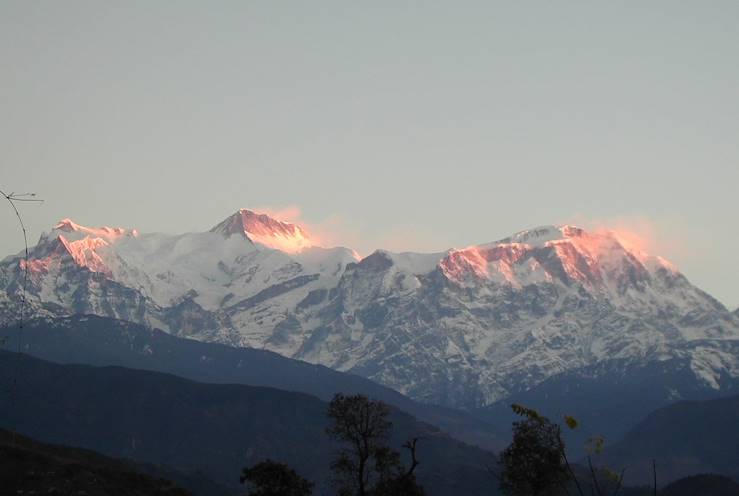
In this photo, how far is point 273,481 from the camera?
144750 millimetres

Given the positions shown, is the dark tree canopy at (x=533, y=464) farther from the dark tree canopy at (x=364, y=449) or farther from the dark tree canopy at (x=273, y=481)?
the dark tree canopy at (x=273, y=481)

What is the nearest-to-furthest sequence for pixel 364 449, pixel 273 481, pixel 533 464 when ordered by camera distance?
pixel 364 449
pixel 273 481
pixel 533 464

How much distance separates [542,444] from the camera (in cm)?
14688

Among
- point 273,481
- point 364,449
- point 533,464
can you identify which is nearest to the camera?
point 364,449

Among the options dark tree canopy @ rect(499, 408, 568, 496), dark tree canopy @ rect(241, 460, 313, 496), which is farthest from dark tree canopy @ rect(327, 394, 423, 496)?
dark tree canopy @ rect(499, 408, 568, 496)

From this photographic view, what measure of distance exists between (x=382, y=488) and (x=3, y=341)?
159 ft

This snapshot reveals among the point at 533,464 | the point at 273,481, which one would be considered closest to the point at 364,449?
the point at 273,481

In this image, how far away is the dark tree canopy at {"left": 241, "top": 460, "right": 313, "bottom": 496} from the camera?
471ft

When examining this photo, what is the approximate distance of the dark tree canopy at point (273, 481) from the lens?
144 meters

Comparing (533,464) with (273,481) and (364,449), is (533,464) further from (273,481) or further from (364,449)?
(273,481)

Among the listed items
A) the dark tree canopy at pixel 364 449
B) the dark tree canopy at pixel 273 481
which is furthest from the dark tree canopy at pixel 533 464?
the dark tree canopy at pixel 273 481

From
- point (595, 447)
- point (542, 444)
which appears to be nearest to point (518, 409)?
point (595, 447)

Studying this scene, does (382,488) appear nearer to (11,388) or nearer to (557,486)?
(557,486)

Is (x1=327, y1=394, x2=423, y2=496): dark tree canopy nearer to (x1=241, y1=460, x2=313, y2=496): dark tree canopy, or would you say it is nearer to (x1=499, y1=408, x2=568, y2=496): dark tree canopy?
(x1=241, y1=460, x2=313, y2=496): dark tree canopy
